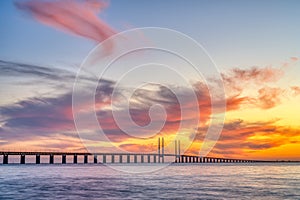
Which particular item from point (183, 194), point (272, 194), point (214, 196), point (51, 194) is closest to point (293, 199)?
point (272, 194)

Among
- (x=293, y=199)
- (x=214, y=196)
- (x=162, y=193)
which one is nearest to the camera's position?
(x=293, y=199)

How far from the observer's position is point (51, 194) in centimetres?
4988

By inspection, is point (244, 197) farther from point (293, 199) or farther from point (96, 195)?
point (96, 195)

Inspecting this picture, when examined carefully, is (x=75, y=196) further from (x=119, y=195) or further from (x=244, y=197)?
(x=244, y=197)

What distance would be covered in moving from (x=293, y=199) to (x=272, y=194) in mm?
5406

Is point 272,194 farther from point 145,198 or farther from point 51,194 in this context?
point 51,194

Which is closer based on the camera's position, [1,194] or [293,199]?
[293,199]

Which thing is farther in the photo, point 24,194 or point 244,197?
point 24,194

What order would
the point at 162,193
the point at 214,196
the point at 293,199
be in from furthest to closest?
the point at 162,193, the point at 214,196, the point at 293,199

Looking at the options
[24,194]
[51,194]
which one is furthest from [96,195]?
[24,194]

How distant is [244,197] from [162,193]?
34.2 ft

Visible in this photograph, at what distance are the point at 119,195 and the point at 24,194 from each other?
40.1ft

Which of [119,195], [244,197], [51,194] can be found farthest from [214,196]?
[51,194]

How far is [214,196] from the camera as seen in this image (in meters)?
47.1
